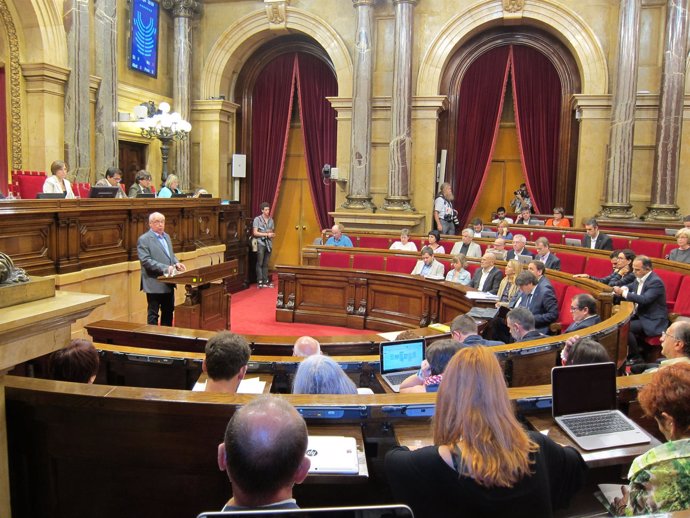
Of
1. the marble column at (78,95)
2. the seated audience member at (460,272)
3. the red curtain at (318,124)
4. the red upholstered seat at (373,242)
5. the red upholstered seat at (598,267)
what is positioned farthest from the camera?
the red curtain at (318,124)

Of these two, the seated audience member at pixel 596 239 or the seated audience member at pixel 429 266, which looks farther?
the seated audience member at pixel 596 239

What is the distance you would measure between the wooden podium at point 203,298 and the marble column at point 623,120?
635cm

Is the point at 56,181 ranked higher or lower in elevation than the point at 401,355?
higher

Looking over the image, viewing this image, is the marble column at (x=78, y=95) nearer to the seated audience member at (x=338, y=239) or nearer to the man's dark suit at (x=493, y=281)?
the seated audience member at (x=338, y=239)

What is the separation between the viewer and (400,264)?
8164 mm

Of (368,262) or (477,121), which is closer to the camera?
(368,262)

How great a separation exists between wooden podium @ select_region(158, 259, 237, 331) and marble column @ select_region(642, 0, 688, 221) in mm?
→ 6826

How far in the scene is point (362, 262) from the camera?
8.38 meters

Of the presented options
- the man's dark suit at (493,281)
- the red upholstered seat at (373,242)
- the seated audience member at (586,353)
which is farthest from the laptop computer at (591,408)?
the red upholstered seat at (373,242)

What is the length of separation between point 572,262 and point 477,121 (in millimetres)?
4569

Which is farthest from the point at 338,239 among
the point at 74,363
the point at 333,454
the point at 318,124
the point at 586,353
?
the point at 333,454

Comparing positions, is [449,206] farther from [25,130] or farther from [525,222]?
[25,130]

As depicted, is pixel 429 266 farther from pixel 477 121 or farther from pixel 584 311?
pixel 477 121

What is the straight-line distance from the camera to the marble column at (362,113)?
418 inches
